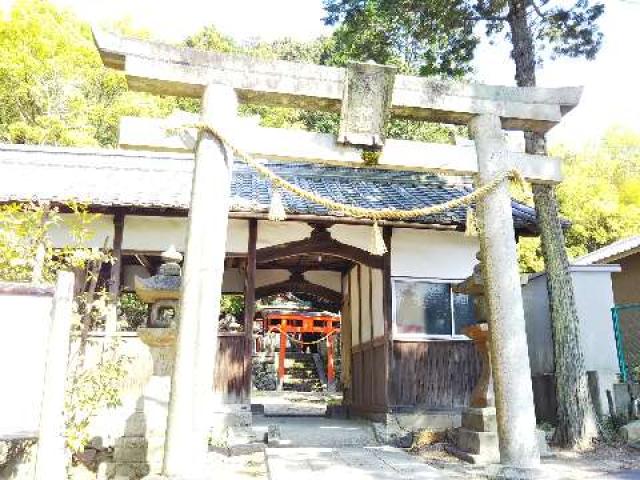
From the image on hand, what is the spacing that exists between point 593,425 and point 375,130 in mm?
6207

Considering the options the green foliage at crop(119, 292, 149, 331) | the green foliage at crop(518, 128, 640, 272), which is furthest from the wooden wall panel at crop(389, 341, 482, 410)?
the green foliage at crop(119, 292, 149, 331)

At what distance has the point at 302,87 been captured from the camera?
16.9 ft

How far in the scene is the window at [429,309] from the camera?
32.1 ft

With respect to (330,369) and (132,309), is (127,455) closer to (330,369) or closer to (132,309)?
(330,369)

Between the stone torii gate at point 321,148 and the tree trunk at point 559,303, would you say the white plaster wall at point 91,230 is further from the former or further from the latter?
the tree trunk at point 559,303

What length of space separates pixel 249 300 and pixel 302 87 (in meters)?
5.15

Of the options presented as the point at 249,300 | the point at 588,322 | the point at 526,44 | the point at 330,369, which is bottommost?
the point at 330,369

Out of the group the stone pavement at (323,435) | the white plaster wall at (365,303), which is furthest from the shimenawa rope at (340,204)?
the white plaster wall at (365,303)

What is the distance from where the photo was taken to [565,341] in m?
8.41

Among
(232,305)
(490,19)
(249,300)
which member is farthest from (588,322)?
(232,305)

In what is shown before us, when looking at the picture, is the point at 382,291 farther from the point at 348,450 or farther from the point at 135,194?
the point at 135,194

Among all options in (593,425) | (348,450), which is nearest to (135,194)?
(348,450)

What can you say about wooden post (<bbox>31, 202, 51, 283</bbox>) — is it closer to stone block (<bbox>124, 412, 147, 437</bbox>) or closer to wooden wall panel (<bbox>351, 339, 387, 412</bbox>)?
stone block (<bbox>124, 412, 147, 437</bbox>)

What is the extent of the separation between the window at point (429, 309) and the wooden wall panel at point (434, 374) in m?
0.27
